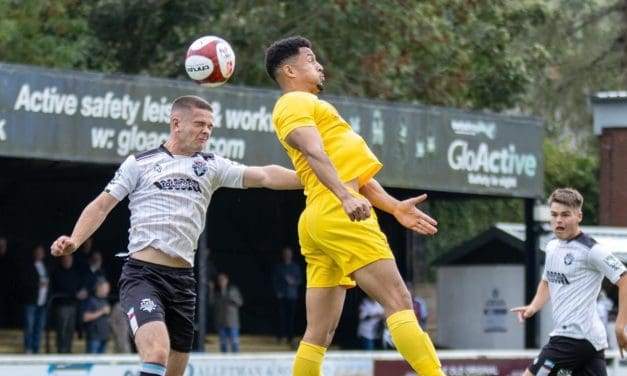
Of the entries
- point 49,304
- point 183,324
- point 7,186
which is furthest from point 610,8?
point 183,324

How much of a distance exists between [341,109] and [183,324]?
12.8m

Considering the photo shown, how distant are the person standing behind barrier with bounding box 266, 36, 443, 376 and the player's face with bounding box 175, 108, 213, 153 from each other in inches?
19.5

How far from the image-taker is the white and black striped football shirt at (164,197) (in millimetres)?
8594

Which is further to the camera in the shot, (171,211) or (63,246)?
→ (171,211)

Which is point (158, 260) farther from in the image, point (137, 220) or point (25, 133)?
point (25, 133)

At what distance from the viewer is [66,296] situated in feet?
67.6

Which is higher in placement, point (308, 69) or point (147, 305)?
point (308, 69)

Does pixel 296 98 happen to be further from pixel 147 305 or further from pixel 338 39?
pixel 338 39

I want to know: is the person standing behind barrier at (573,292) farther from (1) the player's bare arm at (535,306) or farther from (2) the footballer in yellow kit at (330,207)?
(2) the footballer in yellow kit at (330,207)

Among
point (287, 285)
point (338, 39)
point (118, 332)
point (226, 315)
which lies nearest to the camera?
point (118, 332)

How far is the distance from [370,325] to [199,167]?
1570 centimetres

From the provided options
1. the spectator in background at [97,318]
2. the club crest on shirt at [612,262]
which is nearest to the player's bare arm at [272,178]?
the club crest on shirt at [612,262]

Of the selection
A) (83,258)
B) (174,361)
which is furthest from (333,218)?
(83,258)

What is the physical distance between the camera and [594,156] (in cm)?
3922
